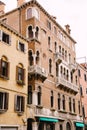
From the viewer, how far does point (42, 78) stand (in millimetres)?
29688

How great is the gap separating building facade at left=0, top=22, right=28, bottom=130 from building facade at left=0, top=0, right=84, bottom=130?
2.13m

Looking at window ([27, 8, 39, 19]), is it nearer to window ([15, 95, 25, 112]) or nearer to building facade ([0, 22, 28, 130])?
building facade ([0, 22, 28, 130])

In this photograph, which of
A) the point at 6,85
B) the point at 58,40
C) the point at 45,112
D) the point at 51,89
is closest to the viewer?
the point at 6,85

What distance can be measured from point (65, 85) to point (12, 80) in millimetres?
12764

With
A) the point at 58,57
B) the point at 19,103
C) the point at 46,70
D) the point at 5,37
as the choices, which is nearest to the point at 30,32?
the point at 46,70

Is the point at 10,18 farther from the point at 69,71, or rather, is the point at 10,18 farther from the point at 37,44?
the point at 69,71

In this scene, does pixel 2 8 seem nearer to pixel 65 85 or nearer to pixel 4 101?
pixel 65 85

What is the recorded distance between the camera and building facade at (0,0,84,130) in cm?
2856

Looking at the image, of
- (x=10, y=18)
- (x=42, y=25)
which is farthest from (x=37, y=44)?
(x=10, y=18)

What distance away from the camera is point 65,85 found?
35.2 meters

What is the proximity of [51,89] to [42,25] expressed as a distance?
800cm

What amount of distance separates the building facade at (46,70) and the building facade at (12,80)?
213 centimetres

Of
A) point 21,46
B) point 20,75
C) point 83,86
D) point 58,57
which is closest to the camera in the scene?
point 20,75

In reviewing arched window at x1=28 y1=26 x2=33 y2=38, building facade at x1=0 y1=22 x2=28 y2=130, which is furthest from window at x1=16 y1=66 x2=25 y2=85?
arched window at x1=28 y1=26 x2=33 y2=38
